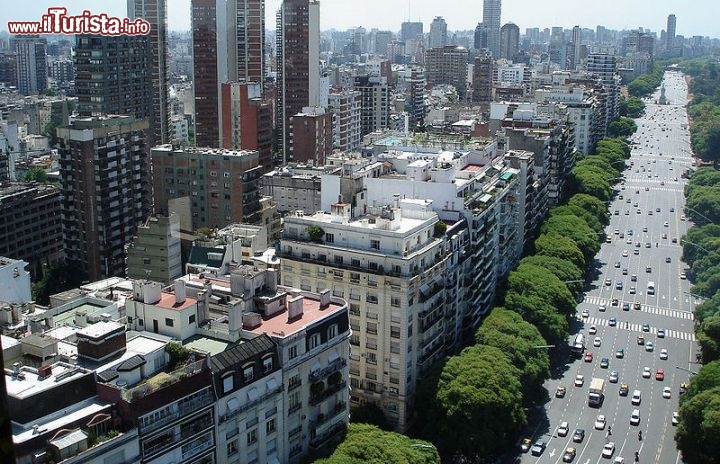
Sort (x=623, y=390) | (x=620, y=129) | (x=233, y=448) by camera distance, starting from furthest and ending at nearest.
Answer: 1. (x=620, y=129)
2. (x=623, y=390)
3. (x=233, y=448)

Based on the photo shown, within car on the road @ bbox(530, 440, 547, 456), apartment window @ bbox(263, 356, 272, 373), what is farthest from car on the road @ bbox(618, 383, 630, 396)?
apartment window @ bbox(263, 356, 272, 373)

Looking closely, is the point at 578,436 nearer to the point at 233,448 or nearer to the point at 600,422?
the point at 600,422

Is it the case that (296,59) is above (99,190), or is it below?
above

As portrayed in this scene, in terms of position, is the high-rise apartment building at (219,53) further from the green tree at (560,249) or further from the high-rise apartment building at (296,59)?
the green tree at (560,249)

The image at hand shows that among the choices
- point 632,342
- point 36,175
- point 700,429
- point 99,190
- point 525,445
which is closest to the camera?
point 700,429


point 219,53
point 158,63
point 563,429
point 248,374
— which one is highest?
point 219,53

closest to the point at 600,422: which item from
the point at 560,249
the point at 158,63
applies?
the point at 560,249

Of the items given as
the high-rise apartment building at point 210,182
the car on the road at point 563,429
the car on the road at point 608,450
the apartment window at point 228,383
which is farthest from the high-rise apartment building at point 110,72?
the apartment window at point 228,383
